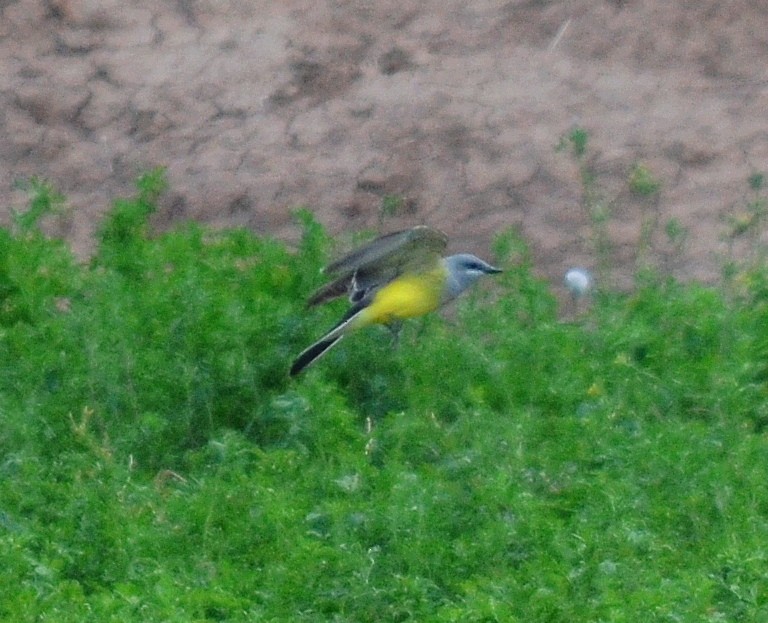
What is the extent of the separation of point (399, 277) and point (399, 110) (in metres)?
1.87

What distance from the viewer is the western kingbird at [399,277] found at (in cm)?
745

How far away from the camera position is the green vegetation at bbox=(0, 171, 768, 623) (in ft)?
17.5

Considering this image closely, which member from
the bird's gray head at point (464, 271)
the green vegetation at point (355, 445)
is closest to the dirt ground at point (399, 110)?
the green vegetation at point (355, 445)

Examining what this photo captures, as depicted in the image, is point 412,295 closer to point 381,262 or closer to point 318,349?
point 381,262

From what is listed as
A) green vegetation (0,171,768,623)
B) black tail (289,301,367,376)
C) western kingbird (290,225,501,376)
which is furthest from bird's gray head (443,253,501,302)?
black tail (289,301,367,376)

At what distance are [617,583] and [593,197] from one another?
12.2ft

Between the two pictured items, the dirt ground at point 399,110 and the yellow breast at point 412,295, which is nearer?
the yellow breast at point 412,295

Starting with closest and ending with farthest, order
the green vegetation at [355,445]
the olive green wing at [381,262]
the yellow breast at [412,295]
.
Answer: the green vegetation at [355,445] < the olive green wing at [381,262] < the yellow breast at [412,295]

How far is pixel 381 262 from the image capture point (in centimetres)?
768

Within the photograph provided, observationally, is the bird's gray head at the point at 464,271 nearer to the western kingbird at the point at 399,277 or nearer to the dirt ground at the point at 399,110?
the western kingbird at the point at 399,277

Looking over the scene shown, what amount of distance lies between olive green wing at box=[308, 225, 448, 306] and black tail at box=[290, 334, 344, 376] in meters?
0.31

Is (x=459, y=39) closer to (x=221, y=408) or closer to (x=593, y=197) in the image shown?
(x=593, y=197)

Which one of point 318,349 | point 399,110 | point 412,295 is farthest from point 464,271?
point 399,110

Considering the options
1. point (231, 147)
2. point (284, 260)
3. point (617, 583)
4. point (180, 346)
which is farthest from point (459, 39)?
point (617, 583)
